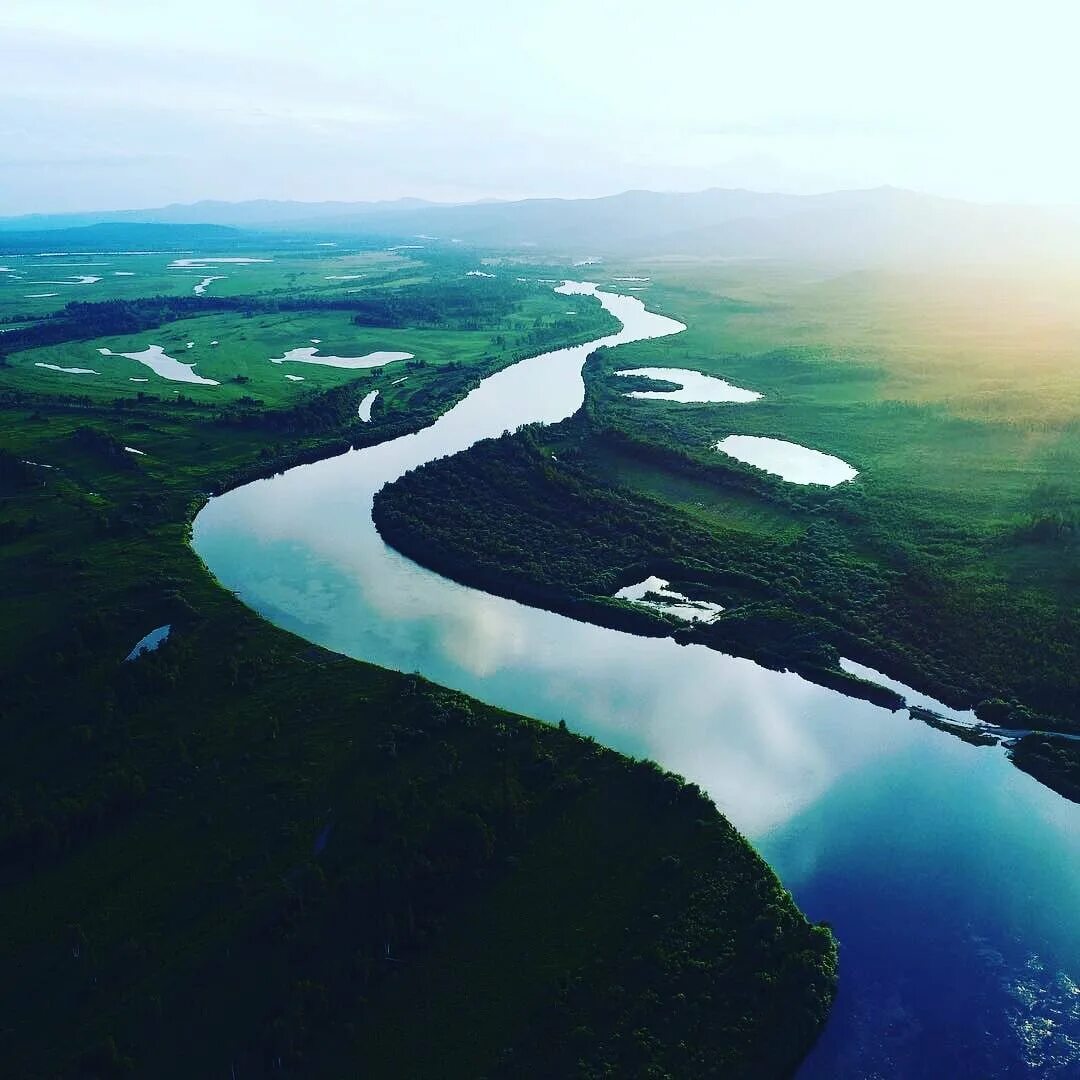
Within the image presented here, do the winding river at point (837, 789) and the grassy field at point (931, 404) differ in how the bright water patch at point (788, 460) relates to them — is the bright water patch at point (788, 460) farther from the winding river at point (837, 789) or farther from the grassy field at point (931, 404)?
the winding river at point (837, 789)

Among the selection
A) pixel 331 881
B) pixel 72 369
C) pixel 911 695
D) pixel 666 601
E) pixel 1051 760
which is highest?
pixel 331 881

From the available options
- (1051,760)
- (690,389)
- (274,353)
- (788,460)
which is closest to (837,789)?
(1051,760)

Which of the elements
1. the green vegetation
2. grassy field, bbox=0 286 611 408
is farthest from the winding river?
grassy field, bbox=0 286 611 408

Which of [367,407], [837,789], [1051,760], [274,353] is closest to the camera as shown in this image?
[837,789]

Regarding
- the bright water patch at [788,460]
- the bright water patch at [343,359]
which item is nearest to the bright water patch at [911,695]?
the bright water patch at [788,460]

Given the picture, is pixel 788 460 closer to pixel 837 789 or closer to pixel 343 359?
pixel 837 789

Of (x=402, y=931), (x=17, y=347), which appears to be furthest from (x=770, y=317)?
(x=402, y=931)

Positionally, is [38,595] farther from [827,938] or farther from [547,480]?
[827,938]
